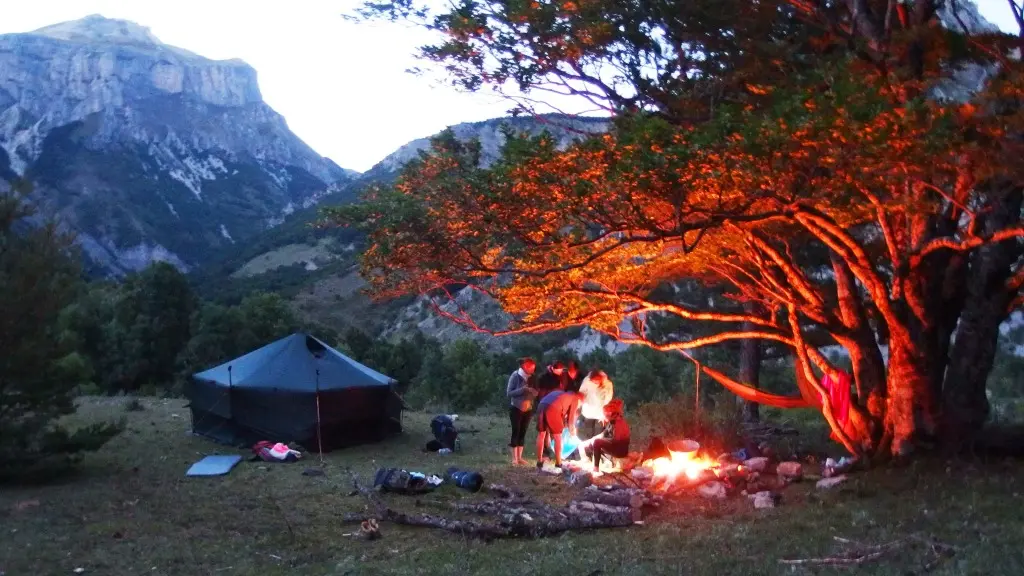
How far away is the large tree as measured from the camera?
6520 millimetres

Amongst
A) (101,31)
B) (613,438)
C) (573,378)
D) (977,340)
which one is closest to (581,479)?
(613,438)

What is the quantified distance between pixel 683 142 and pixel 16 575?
5934mm

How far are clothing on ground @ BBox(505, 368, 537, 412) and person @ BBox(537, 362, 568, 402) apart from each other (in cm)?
36

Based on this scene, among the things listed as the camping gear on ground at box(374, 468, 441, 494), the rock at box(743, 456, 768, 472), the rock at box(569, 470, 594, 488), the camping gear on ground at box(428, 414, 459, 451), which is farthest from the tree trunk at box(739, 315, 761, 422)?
the camping gear on ground at box(374, 468, 441, 494)

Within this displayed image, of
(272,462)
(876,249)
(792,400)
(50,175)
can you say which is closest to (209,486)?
(272,462)

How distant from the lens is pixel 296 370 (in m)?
11.6

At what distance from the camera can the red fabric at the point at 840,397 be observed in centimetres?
860

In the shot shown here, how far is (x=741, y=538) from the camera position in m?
5.79

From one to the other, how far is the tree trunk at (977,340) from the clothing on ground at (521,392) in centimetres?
460

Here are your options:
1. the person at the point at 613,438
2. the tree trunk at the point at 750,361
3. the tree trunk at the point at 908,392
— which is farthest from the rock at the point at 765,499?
the tree trunk at the point at 750,361

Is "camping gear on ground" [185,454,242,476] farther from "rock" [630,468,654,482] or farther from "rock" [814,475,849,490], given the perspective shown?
"rock" [814,475,849,490]

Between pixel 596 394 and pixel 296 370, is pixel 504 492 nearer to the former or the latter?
pixel 596 394

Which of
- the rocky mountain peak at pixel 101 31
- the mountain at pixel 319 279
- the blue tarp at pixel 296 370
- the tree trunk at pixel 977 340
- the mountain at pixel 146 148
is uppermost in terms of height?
the rocky mountain peak at pixel 101 31

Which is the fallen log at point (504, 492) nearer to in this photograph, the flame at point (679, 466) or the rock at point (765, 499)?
the flame at point (679, 466)
